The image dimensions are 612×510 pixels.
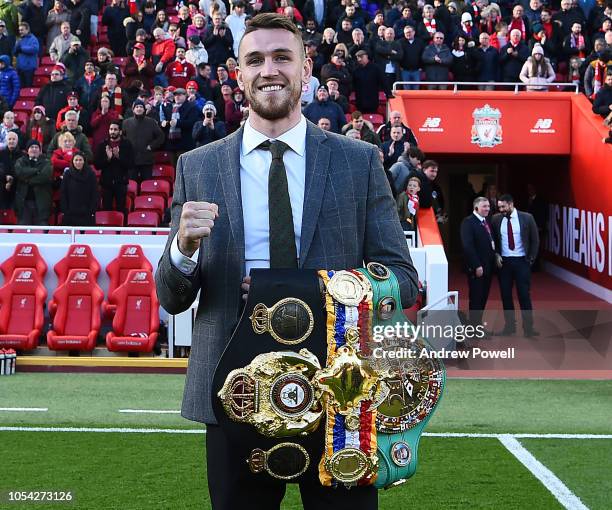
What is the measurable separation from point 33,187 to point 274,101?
40.1ft

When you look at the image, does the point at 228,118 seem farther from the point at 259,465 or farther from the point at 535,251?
the point at 259,465

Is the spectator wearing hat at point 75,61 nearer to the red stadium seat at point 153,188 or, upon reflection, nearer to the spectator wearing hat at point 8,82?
the spectator wearing hat at point 8,82

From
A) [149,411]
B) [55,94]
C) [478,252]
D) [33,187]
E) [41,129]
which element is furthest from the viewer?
[55,94]

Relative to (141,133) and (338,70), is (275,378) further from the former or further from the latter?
(338,70)

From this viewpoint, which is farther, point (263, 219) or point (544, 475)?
point (544, 475)

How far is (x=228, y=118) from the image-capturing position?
52.2 ft

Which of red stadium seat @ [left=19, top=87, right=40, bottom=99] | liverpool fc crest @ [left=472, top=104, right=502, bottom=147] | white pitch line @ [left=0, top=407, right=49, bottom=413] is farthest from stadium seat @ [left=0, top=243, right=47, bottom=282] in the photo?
liverpool fc crest @ [left=472, top=104, right=502, bottom=147]

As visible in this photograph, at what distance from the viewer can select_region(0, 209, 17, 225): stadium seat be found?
1505 cm

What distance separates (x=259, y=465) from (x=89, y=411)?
711 centimetres

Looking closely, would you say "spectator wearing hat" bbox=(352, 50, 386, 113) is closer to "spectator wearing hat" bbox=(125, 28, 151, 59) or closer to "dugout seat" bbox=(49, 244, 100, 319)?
"spectator wearing hat" bbox=(125, 28, 151, 59)

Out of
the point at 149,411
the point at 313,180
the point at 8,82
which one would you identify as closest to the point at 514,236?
the point at 149,411

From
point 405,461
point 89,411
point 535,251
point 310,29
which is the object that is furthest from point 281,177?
point 310,29

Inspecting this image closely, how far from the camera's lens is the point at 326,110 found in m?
15.0

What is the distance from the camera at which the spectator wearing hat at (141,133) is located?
1534 centimetres
